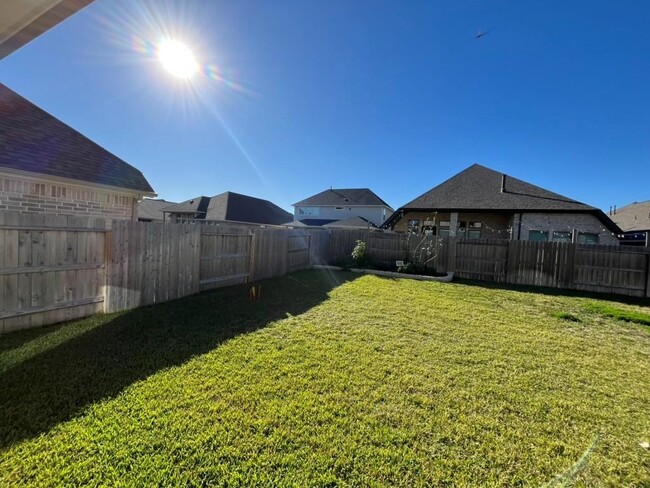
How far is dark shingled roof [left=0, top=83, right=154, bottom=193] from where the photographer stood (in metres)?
5.80

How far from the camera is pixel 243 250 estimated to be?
819 cm

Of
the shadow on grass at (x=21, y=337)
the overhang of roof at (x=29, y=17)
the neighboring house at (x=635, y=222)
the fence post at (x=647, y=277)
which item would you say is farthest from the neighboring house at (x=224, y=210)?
the neighboring house at (x=635, y=222)

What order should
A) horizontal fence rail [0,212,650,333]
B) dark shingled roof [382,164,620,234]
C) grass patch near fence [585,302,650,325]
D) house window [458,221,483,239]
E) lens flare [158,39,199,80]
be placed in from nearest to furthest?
1. horizontal fence rail [0,212,650,333]
2. lens flare [158,39,199,80]
3. grass patch near fence [585,302,650,325]
4. dark shingled roof [382,164,620,234]
5. house window [458,221,483,239]

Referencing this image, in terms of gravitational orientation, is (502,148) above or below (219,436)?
above

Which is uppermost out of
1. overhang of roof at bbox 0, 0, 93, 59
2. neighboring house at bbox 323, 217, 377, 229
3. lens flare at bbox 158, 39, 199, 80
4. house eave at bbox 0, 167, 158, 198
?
lens flare at bbox 158, 39, 199, 80

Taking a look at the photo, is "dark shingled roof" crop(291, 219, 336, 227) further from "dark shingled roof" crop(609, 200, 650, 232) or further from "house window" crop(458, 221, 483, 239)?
"dark shingled roof" crop(609, 200, 650, 232)

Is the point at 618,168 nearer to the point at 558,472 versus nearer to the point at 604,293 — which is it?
the point at 604,293

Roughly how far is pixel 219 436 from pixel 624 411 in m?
3.75

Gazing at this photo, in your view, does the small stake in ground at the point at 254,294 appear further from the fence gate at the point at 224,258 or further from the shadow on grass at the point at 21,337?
the shadow on grass at the point at 21,337

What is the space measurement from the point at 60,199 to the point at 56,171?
1.87 feet

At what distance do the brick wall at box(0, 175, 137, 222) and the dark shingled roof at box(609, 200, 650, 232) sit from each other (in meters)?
30.4

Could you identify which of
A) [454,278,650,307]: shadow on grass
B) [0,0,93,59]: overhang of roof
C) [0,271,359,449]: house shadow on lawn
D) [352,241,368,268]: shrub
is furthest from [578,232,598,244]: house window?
[0,0,93,59]: overhang of roof

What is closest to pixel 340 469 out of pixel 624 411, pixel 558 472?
pixel 558 472

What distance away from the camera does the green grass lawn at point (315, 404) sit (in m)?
1.94
